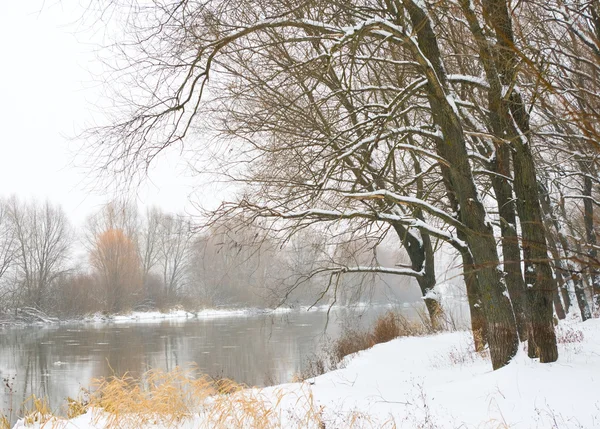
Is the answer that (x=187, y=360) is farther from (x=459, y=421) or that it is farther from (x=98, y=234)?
(x=98, y=234)

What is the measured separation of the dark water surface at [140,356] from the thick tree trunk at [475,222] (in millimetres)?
3666

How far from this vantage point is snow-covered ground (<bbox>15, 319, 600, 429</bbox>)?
173 inches

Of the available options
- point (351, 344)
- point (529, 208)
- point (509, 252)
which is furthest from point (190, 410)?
point (351, 344)

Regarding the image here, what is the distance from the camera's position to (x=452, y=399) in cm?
525

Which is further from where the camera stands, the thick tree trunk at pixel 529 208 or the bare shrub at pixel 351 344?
the bare shrub at pixel 351 344

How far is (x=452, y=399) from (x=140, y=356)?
1381 centimetres

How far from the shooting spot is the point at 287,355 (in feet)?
52.6

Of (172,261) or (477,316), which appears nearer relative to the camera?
(477,316)

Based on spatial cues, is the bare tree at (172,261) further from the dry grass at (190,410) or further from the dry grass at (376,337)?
the dry grass at (190,410)

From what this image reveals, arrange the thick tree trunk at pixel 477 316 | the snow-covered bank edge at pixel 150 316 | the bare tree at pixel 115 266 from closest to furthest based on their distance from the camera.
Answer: the thick tree trunk at pixel 477 316
the snow-covered bank edge at pixel 150 316
the bare tree at pixel 115 266

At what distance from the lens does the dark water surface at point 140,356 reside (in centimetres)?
1249

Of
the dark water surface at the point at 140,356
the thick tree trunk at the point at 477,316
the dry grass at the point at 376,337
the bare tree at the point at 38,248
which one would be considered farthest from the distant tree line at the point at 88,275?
the thick tree trunk at the point at 477,316

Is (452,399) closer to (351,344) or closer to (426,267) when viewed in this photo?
(426,267)

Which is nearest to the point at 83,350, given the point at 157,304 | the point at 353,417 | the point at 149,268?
the point at 353,417
